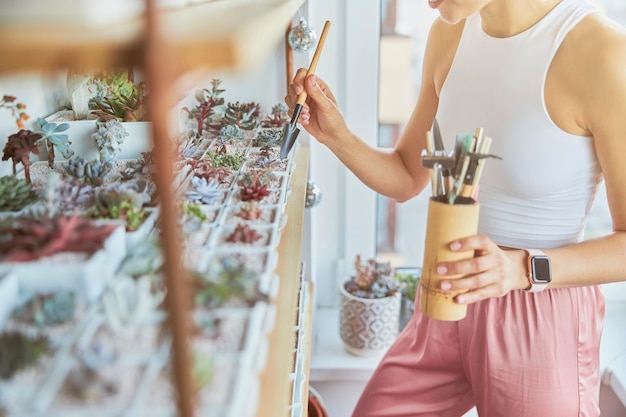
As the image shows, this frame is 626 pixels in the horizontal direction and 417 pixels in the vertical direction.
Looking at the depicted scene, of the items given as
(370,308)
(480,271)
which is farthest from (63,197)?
(370,308)

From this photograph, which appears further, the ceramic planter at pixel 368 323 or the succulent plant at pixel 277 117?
the ceramic planter at pixel 368 323

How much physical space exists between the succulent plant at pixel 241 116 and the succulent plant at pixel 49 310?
0.56 m

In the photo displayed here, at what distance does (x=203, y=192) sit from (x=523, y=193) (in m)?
0.47

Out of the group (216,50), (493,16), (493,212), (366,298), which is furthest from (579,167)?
(216,50)

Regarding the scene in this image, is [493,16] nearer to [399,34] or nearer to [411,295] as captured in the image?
[399,34]

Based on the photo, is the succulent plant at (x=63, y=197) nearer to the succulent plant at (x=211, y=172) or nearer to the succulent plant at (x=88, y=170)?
the succulent plant at (x=88, y=170)

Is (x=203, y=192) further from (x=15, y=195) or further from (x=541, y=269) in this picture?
(x=541, y=269)

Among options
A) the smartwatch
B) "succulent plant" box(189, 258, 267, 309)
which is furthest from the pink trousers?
"succulent plant" box(189, 258, 267, 309)

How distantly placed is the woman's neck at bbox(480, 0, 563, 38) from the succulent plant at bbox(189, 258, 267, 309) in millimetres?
614

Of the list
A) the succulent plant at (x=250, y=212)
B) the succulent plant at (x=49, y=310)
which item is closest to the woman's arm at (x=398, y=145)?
the succulent plant at (x=250, y=212)

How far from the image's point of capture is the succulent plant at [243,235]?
1.88 feet

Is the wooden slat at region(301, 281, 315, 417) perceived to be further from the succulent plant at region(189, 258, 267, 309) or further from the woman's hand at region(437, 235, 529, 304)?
the succulent plant at region(189, 258, 267, 309)

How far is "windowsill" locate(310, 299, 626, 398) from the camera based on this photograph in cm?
136

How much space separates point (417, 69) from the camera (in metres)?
1.39
